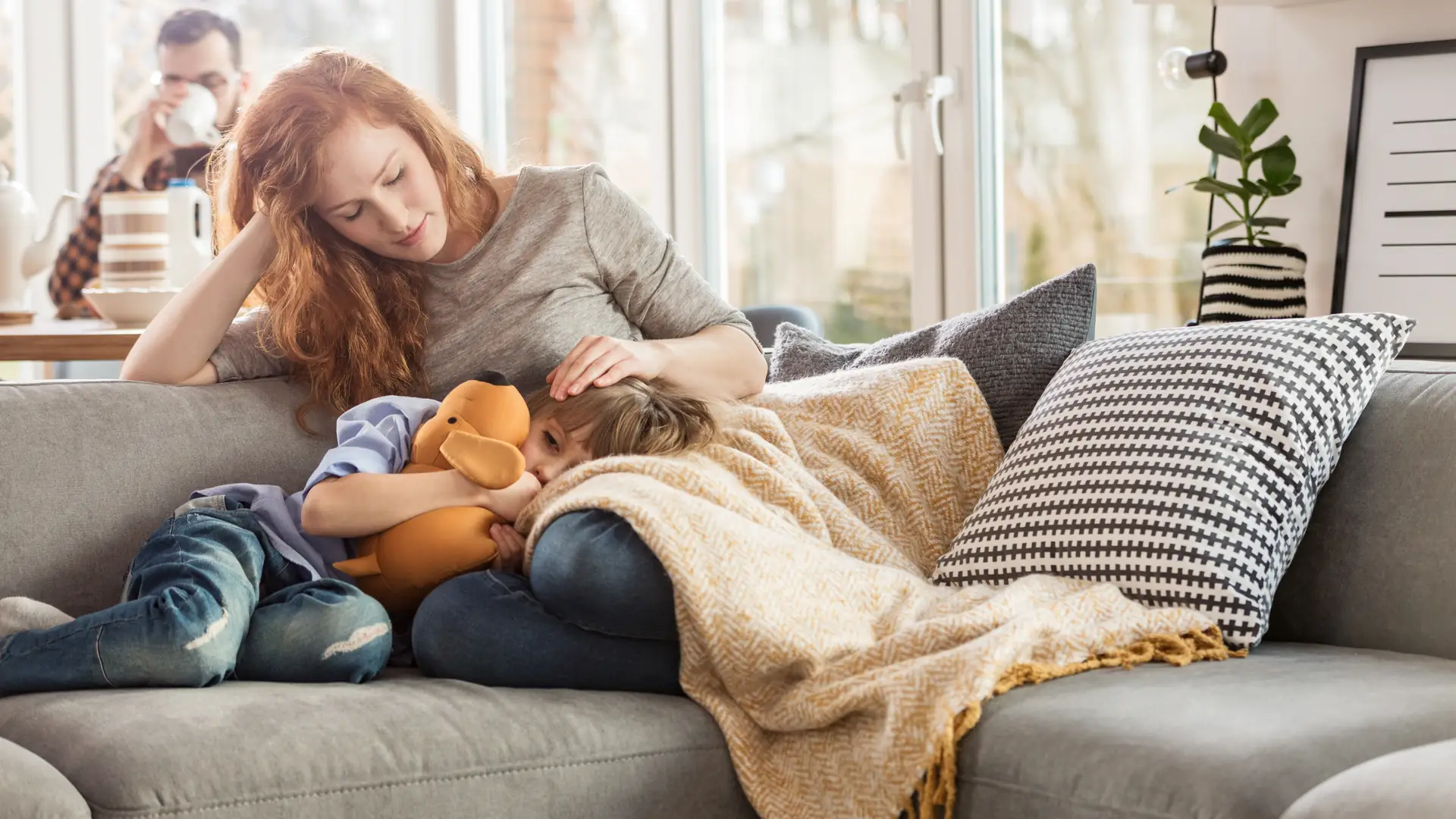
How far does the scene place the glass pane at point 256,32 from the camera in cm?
470

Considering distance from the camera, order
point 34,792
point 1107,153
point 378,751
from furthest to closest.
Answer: point 1107,153
point 378,751
point 34,792

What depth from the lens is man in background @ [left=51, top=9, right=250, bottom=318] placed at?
11.3 ft

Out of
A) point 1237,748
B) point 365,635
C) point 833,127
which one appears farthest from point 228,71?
point 1237,748

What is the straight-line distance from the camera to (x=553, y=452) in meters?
1.72

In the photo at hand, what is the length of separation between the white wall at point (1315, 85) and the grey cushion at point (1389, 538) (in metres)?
0.80

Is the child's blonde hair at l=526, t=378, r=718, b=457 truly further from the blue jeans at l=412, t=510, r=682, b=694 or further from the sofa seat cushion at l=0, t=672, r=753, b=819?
the sofa seat cushion at l=0, t=672, r=753, b=819

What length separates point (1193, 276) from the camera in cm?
274

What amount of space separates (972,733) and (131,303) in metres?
1.64

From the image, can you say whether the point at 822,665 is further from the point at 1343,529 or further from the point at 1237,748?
the point at 1343,529

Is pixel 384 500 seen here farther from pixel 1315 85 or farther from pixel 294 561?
pixel 1315 85

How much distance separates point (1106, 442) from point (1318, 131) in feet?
3.61

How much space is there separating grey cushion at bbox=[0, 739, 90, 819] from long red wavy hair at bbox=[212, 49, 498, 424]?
821 mm

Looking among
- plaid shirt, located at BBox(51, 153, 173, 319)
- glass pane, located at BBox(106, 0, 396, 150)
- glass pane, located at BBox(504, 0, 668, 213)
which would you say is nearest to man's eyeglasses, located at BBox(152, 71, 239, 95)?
plaid shirt, located at BBox(51, 153, 173, 319)

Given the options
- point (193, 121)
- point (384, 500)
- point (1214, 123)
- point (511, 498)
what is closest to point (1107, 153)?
point (1214, 123)
